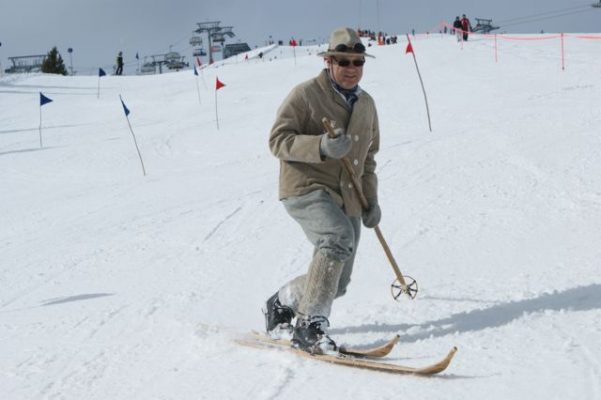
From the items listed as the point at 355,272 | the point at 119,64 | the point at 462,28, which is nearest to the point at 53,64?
the point at 119,64

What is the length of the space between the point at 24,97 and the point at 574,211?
111 feet

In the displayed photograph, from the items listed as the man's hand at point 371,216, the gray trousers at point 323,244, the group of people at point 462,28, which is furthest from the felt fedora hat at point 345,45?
the group of people at point 462,28

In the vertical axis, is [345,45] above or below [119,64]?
below

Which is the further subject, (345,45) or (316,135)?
(316,135)

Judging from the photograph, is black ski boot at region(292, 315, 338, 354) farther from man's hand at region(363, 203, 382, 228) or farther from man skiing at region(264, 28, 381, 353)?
man's hand at region(363, 203, 382, 228)

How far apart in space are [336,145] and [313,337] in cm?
105

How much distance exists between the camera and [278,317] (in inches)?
167

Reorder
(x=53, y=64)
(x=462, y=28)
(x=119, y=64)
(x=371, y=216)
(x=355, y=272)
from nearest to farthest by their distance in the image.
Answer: (x=371, y=216) < (x=355, y=272) < (x=462, y=28) < (x=119, y=64) < (x=53, y=64)

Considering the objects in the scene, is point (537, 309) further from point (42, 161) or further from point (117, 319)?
point (42, 161)

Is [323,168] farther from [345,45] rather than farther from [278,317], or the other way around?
[278,317]

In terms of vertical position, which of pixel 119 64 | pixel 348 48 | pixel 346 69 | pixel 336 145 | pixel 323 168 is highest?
pixel 119 64

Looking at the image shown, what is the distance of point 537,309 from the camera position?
4062 millimetres

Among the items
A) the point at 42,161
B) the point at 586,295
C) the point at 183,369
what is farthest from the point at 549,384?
the point at 42,161

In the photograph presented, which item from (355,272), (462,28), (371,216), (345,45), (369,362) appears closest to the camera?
(369,362)
